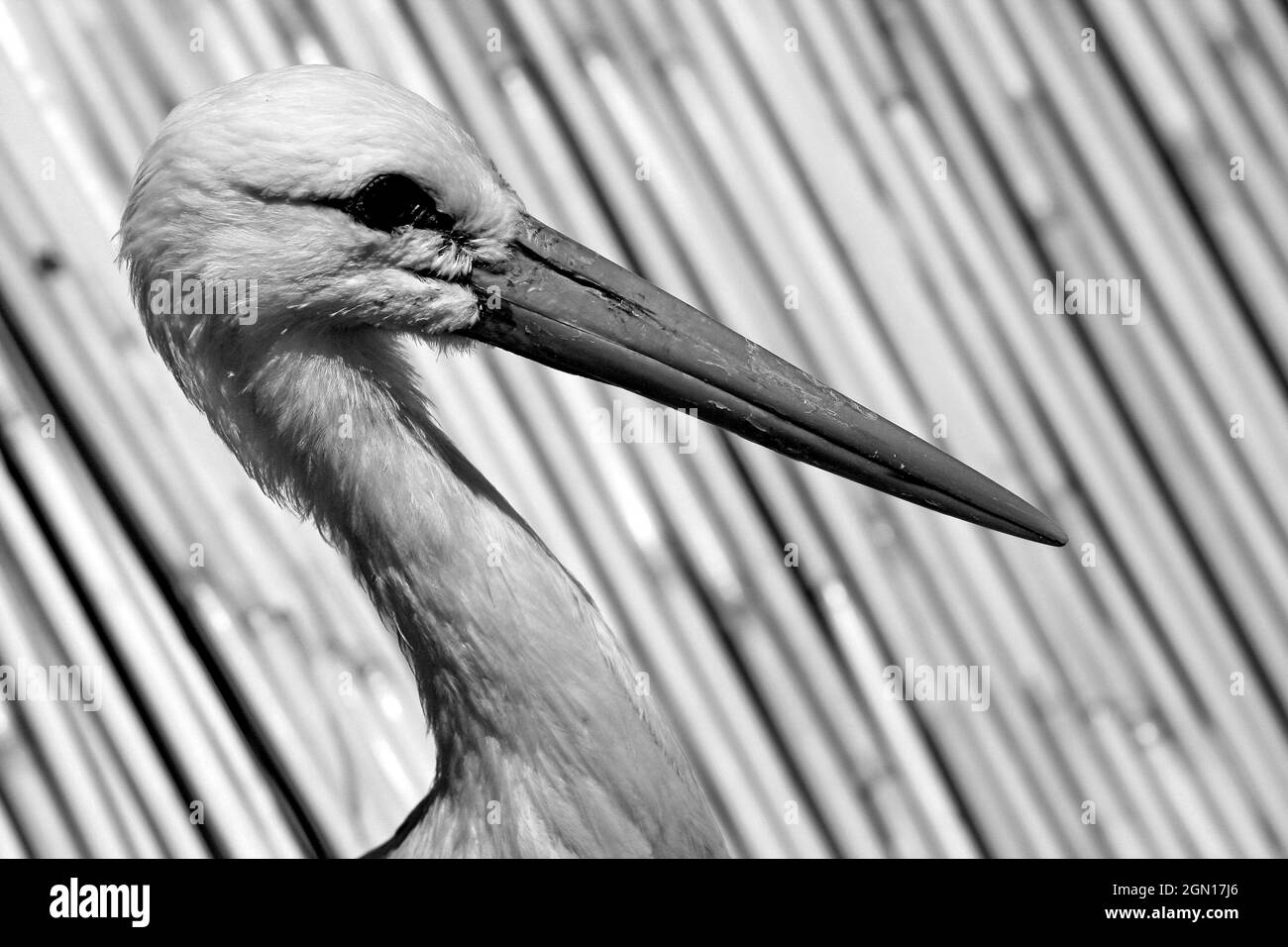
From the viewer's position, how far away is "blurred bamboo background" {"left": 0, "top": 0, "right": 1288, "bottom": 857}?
59.2 inches

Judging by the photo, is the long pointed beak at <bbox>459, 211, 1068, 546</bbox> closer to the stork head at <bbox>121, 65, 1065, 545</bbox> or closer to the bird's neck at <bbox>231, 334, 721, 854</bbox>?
the stork head at <bbox>121, 65, 1065, 545</bbox>

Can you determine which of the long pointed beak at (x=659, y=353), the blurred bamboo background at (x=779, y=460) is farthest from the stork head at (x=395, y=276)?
the blurred bamboo background at (x=779, y=460)

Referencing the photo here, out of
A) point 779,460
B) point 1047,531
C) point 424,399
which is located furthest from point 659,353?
point 779,460

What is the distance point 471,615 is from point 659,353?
0.26 m

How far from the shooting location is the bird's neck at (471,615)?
0.84 metres

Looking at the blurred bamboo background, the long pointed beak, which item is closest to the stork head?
the long pointed beak

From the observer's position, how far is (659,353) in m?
0.90

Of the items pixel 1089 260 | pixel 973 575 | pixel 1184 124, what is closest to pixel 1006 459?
pixel 973 575

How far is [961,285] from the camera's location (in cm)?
161

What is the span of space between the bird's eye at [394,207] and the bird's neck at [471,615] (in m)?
0.10

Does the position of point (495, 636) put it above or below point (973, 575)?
above

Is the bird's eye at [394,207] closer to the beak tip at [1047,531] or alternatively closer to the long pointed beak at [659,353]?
the long pointed beak at [659,353]

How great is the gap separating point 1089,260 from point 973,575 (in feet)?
1.63
